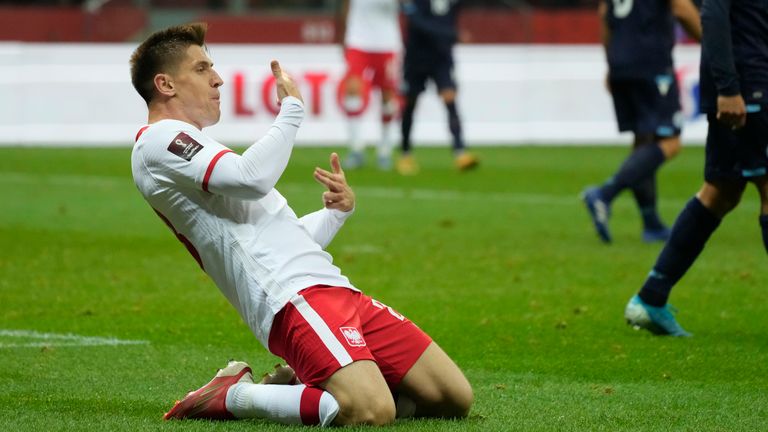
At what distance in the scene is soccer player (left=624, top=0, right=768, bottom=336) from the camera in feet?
20.8

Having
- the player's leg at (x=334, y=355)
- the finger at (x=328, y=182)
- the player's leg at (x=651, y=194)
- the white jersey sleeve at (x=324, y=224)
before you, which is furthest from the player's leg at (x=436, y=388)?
the player's leg at (x=651, y=194)

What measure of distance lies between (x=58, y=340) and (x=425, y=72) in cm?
1068

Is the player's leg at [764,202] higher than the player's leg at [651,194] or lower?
higher

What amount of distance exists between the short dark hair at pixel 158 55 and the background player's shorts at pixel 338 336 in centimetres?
90

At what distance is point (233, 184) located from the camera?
15.5 ft

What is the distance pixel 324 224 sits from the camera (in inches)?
208

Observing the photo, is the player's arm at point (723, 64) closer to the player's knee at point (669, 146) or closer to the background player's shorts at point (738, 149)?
the background player's shorts at point (738, 149)

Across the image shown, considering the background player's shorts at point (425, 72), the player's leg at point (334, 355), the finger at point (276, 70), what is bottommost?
the background player's shorts at point (425, 72)

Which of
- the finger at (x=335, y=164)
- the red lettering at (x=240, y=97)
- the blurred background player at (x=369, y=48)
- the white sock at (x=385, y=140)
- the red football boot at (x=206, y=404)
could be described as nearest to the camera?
the red football boot at (x=206, y=404)

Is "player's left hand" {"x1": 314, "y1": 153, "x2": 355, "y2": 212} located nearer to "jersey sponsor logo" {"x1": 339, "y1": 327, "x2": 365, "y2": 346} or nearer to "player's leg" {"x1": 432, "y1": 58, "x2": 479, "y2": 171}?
"jersey sponsor logo" {"x1": 339, "y1": 327, "x2": 365, "y2": 346}

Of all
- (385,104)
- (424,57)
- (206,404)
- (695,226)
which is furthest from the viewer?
(385,104)

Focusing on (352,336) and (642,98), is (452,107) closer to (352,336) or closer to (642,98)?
(642,98)

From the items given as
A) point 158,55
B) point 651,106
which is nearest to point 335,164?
point 158,55

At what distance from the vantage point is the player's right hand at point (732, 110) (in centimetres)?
630
